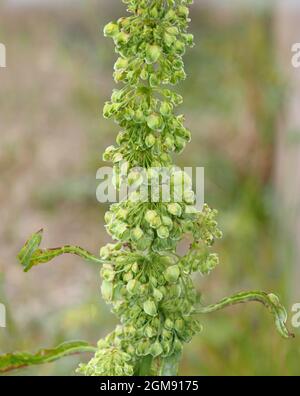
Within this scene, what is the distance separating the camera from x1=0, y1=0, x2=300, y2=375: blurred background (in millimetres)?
2992

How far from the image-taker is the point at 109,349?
1.29 meters

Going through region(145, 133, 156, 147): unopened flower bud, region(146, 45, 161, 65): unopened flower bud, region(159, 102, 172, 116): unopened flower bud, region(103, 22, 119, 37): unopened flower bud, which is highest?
region(103, 22, 119, 37): unopened flower bud

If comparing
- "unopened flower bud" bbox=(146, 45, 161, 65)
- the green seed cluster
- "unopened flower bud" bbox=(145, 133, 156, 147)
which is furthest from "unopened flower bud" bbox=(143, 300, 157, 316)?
"unopened flower bud" bbox=(146, 45, 161, 65)

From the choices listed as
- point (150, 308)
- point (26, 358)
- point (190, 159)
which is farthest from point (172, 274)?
point (190, 159)

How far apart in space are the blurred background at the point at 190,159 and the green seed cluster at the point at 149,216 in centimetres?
105

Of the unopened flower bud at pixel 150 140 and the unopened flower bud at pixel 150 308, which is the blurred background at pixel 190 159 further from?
the unopened flower bud at pixel 150 140

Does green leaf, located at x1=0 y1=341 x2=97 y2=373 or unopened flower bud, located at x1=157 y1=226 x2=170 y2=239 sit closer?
unopened flower bud, located at x1=157 y1=226 x2=170 y2=239

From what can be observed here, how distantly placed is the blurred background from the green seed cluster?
1.05 m

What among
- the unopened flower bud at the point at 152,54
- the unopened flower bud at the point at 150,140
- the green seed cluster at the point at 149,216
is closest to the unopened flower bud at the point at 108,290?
the green seed cluster at the point at 149,216

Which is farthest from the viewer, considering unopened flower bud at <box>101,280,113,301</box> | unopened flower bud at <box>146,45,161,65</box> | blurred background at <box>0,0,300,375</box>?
blurred background at <box>0,0,300,375</box>

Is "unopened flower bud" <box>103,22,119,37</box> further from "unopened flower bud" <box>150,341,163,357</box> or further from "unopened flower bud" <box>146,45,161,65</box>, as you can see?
"unopened flower bud" <box>150,341,163,357</box>

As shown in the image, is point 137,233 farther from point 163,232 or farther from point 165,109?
point 165,109

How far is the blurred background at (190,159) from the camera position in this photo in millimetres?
2992

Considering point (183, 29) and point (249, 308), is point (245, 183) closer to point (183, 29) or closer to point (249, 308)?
point (249, 308)
